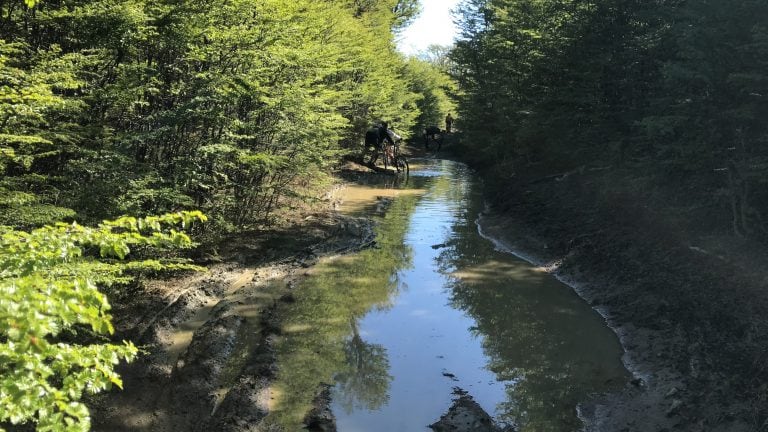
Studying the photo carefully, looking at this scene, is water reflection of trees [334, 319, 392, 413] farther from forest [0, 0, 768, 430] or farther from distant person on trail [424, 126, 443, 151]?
distant person on trail [424, 126, 443, 151]

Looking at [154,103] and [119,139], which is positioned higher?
[154,103]

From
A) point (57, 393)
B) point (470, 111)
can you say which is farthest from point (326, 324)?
point (470, 111)

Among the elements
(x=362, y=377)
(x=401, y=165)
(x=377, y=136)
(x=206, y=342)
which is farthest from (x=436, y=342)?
(x=401, y=165)

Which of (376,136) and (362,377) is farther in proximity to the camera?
(376,136)

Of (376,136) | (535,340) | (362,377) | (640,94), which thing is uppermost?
(640,94)

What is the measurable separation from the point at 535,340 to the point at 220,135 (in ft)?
21.3

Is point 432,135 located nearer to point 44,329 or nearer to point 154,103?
point 154,103

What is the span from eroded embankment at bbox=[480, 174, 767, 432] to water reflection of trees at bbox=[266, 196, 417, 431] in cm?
280

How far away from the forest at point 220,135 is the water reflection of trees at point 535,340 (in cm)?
137

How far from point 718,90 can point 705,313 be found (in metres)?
3.56

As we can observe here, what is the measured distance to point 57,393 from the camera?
7.76 ft

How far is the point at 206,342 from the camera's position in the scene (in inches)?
294

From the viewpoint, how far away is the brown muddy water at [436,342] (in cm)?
644

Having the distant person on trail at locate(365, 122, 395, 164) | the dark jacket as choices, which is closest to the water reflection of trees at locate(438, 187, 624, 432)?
the distant person on trail at locate(365, 122, 395, 164)
